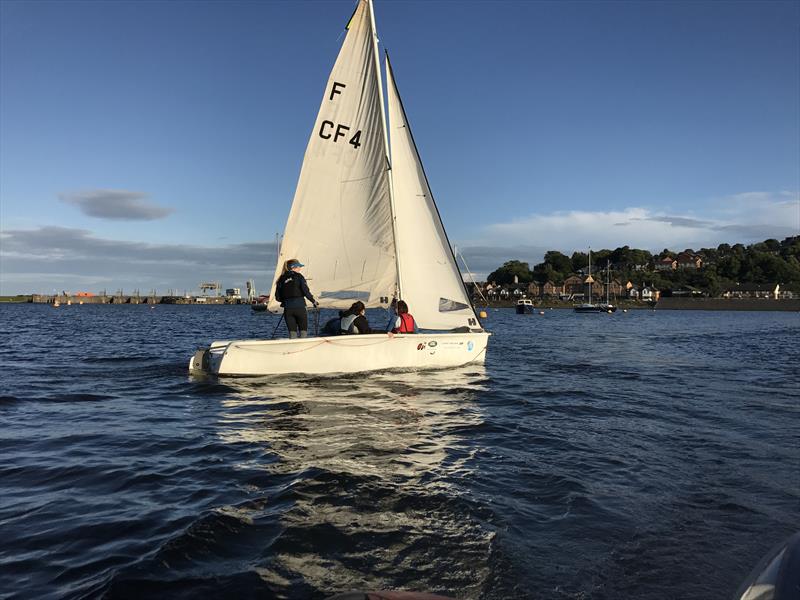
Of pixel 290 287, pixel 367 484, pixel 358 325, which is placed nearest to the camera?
pixel 367 484

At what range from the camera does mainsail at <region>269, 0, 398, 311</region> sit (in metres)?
16.0

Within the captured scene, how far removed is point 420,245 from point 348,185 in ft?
9.25

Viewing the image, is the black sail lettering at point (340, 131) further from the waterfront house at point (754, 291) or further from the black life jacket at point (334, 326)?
the waterfront house at point (754, 291)

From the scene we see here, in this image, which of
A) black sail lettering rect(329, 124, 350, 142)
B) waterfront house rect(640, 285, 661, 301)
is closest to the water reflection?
black sail lettering rect(329, 124, 350, 142)

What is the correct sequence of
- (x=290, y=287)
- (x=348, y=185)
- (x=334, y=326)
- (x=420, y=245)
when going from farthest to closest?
1. (x=420, y=245)
2. (x=348, y=185)
3. (x=334, y=326)
4. (x=290, y=287)

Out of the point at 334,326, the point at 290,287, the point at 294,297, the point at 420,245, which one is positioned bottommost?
the point at 334,326

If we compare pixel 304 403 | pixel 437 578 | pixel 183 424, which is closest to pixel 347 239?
pixel 304 403

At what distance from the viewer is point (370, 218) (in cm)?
1633

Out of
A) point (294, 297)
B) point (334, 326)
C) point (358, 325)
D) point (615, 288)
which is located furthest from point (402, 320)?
point (615, 288)

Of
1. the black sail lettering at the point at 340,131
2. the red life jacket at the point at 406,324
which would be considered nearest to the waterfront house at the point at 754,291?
the red life jacket at the point at 406,324

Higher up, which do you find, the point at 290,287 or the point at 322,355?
the point at 290,287

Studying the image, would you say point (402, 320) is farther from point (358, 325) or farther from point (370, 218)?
point (370, 218)

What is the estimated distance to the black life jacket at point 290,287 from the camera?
46.9 ft

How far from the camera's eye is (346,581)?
407 cm
